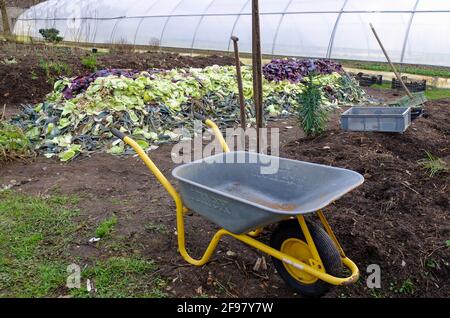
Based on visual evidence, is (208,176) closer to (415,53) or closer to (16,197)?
(16,197)

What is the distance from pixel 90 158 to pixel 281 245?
305 centimetres

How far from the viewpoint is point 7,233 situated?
3070 millimetres

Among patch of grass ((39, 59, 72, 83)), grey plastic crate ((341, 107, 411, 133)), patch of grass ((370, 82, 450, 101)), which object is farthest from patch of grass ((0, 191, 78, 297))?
patch of grass ((370, 82, 450, 101))

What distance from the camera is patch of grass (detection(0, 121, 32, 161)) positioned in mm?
4544

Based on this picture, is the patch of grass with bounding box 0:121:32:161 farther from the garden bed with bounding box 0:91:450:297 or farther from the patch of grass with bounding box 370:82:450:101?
the patch of grass with bounding box 370:82:450:101

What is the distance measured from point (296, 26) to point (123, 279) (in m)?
10.6

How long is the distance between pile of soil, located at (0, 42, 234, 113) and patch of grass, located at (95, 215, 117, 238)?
15.7ft

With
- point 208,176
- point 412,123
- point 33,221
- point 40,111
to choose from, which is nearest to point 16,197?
point 33,221

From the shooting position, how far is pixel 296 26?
464 inches

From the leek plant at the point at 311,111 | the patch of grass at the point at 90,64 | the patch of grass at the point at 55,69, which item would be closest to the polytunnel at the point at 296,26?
the patch of grass at the point at 90,64

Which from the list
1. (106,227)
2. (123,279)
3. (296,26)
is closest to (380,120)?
(106,227)

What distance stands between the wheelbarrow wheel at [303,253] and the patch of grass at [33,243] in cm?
132

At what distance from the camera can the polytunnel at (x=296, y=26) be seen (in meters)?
10.2

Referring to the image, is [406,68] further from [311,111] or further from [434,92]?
[311,111]
